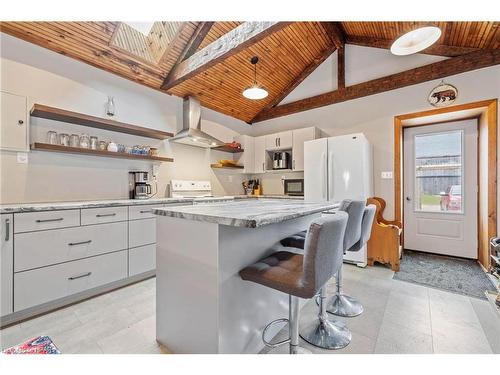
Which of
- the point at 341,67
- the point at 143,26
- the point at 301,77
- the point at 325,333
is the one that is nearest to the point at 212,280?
the point at 325,333

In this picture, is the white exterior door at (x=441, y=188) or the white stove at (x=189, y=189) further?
the white stove at (x=189, y=189)

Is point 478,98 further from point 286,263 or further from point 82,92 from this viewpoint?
point 82,92

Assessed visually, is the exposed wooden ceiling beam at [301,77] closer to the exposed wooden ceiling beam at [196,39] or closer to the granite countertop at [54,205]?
the exposed wooden ceiling beam at [196,39]

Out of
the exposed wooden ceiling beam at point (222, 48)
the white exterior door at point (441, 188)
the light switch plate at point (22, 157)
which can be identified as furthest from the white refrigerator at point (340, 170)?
the light switch plate at point (22, 157)

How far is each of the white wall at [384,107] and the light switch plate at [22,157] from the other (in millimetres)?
4266

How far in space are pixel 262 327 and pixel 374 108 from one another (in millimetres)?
3667

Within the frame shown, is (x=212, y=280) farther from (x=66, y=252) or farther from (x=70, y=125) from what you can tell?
(x=70, y=125)

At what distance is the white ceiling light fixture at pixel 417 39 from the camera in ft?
7.07

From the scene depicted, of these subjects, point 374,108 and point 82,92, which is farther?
point 374,108

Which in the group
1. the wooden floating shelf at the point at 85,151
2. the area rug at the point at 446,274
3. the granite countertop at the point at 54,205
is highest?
the wooden floating shelf at the point at 85,151

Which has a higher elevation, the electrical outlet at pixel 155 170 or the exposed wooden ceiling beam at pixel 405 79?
the exposed wooden ceiling beam at pixel 405 79
